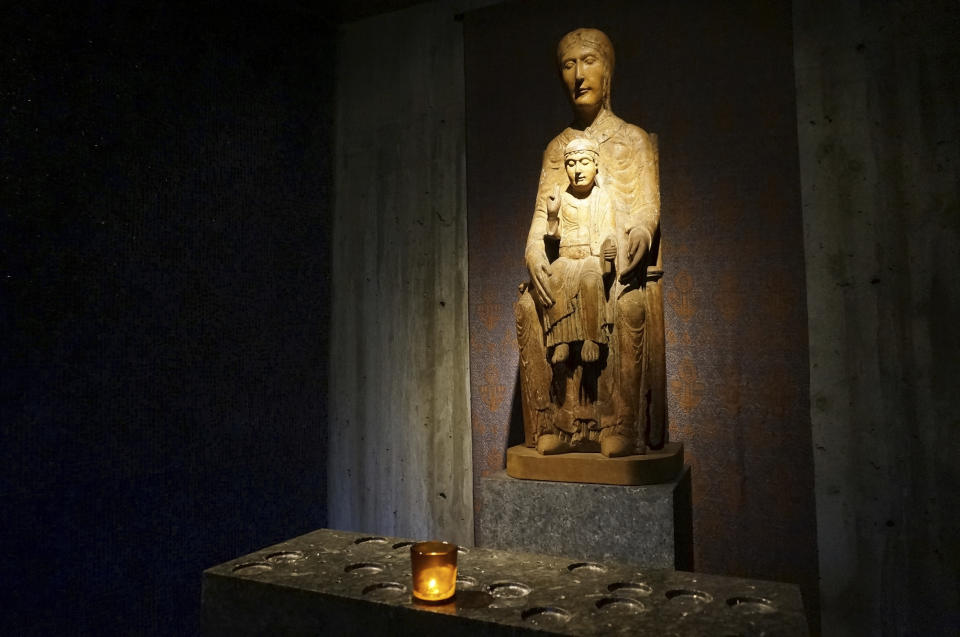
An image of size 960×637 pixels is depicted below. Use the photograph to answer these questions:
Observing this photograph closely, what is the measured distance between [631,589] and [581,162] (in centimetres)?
138

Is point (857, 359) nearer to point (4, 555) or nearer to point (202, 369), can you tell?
point (202, 369)

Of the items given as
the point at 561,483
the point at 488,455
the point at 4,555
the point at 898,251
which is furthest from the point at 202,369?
the point at 898,251

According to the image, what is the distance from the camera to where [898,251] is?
2516 mm

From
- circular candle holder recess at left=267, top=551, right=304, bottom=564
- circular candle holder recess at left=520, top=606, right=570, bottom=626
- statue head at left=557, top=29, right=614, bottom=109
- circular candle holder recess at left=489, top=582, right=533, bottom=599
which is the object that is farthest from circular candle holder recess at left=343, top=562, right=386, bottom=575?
statue head at left=557, top=29, right=614, bottom=109

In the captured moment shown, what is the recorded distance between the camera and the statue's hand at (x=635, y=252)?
220 centimetres

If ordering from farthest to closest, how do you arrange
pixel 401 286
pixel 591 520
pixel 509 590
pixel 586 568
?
pixel 401 286, pixel 591 520, pixel 586 568, pixel 509 590

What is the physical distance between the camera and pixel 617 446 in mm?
2129

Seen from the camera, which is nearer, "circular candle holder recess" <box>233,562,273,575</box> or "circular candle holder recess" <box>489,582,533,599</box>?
"circular candle holder recess" <box>489,582,533,599</box>

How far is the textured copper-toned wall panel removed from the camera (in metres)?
2.64

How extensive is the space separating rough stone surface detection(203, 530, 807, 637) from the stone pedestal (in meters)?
0.45

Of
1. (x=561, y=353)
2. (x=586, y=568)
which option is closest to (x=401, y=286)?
(x=561, y=353)

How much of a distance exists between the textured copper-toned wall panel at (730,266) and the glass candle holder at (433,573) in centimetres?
166

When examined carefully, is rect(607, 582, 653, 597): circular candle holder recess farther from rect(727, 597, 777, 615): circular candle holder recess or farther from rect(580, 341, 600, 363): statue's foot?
rect(580, 341, 600, 363): statue's foot

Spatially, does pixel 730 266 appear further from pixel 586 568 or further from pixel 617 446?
pixel 586 568
